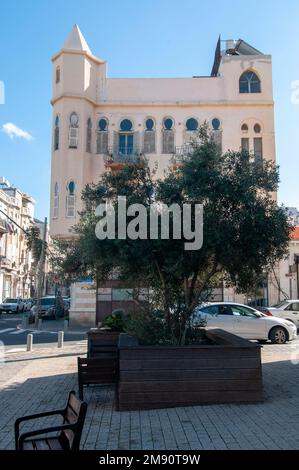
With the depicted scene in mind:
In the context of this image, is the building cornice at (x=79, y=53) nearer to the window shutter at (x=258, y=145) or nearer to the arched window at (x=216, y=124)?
the arched window at (x=216, y=124)

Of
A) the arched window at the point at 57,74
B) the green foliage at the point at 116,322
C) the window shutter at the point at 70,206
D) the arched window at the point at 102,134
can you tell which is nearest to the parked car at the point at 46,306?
the window shutter at the point at 70,206

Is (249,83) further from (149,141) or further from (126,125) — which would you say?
(126,125)

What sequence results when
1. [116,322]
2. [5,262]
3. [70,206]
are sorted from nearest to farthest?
[116,322], [70,206], [5,262]

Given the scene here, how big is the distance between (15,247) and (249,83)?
40.6 m

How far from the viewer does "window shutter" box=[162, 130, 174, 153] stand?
93.7ft

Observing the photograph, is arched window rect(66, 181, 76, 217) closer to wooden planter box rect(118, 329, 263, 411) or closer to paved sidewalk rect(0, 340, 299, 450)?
paved sidewalk rect(0, 340, 299, 450)

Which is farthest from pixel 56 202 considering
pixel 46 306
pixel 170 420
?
pixel 170 420

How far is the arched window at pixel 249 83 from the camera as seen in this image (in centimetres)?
2925

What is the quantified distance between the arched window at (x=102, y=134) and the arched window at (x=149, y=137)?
238cm

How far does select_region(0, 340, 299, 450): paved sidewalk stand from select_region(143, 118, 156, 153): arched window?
67.2 feet

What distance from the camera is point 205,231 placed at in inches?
295

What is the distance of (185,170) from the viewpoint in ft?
26.1

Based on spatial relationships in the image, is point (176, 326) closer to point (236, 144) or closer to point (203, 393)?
point (203, 393)

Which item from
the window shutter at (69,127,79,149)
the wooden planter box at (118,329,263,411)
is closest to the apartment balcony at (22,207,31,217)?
the window shutter at (69,127,79,149)
